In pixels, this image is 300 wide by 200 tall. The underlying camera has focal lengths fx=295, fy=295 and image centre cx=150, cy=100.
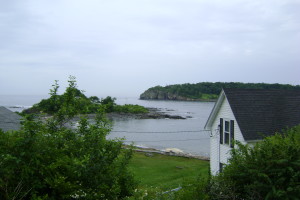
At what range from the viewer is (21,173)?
4.66 m

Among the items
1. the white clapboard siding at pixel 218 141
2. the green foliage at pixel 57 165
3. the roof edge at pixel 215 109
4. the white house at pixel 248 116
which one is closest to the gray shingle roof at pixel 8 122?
the roof edge at pixel 215 109

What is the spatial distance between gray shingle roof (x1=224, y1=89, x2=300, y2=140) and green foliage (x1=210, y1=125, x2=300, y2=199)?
1077cm

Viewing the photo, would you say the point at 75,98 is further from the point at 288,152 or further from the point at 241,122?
the point at 241,122

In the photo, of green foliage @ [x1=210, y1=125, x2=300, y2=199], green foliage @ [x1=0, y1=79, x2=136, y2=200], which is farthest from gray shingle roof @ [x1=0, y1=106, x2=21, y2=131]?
green foliage @ [x1=210, y1=125, x2=300, y2=199]

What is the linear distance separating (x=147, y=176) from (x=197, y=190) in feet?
53.6

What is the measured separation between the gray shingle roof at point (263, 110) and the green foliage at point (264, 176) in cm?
1077

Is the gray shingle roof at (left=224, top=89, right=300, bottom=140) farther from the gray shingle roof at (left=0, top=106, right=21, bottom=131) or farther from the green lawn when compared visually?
the gray shingle roof at (left=0, top=106, right=21, bottom=131)

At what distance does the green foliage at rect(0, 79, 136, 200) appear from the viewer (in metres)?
4.66

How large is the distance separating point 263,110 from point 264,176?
13661mm

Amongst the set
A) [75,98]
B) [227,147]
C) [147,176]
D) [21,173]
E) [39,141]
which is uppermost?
[75,98]

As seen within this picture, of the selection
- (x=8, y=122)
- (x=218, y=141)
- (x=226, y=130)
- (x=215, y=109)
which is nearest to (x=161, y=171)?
(x=218, y=141)

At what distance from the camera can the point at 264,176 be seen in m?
6.02

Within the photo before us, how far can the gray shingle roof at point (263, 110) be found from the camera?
17656 mm

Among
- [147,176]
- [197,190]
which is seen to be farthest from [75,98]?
[147,176]
